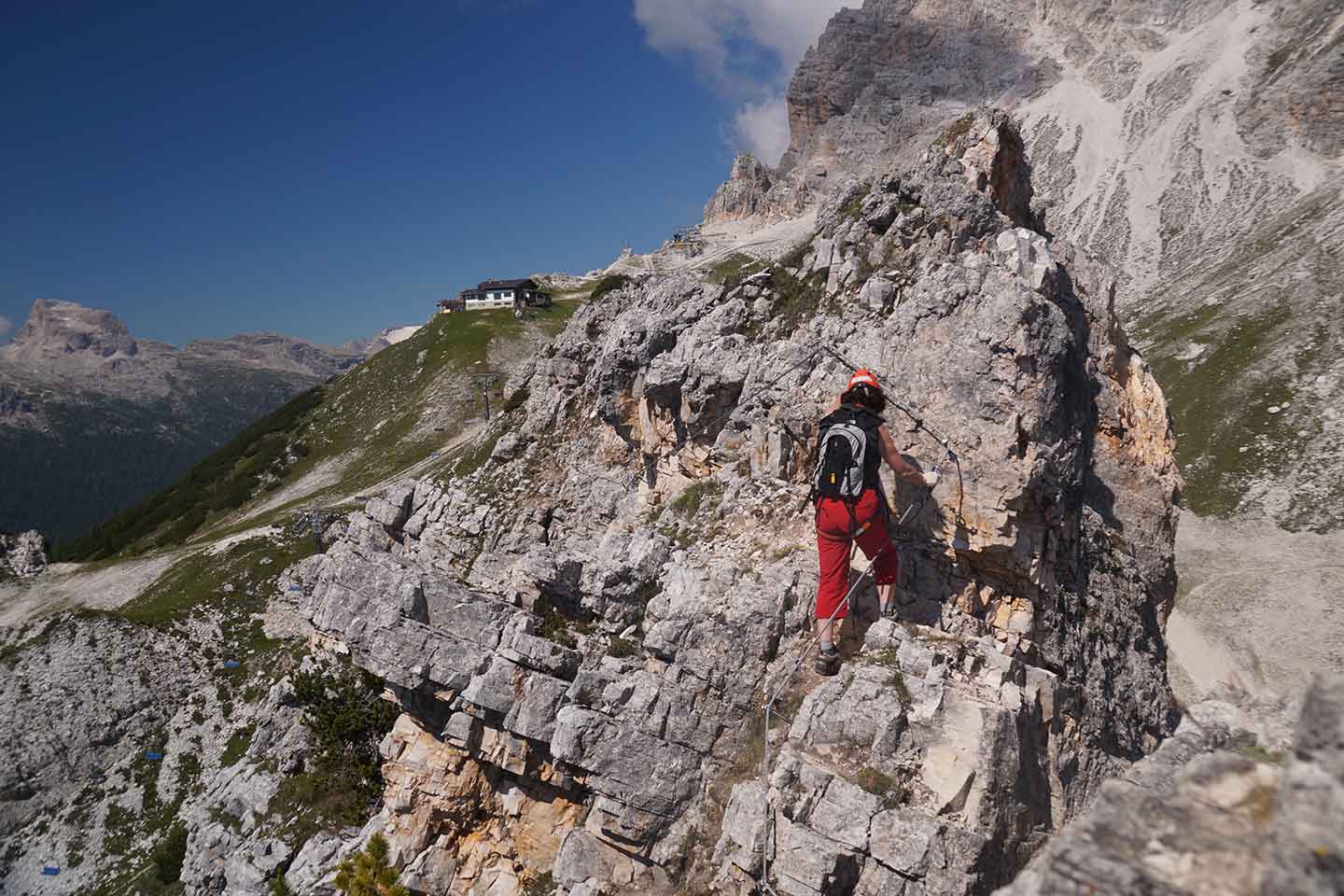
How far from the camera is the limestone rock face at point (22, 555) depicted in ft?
221

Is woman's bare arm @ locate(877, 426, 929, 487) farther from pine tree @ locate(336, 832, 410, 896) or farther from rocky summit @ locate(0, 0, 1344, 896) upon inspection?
pine tree @ locate(336, 832, 410, 896)

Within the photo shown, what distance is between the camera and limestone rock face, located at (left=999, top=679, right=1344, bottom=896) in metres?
5.16

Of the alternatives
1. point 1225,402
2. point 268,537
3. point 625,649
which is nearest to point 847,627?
point 625,649

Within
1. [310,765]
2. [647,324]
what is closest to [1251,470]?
[647,324]

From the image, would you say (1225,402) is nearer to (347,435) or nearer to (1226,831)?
(1226,831)

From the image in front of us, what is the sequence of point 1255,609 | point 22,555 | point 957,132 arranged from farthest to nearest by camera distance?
point 22,555
point 1255,609
point 957,132

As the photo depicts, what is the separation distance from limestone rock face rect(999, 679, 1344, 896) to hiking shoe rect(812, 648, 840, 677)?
9855mm

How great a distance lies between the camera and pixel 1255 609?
49625 millimetres

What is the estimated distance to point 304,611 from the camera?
26.8m

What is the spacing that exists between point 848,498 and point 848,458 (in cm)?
99

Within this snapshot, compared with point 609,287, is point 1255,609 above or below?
below

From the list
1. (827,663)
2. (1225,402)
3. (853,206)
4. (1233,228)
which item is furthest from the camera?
(1233,228)

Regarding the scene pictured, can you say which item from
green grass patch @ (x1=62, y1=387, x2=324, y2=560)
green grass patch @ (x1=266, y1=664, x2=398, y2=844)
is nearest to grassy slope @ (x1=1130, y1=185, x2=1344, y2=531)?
green grass patch @ (x1=266, y1=664, x2=398, y2=844)

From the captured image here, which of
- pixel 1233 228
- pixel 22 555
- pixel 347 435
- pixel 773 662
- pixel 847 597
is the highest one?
pixel 1233 228
